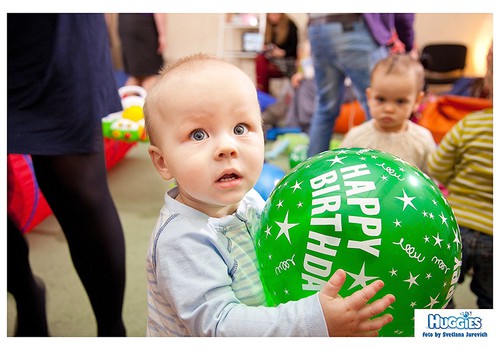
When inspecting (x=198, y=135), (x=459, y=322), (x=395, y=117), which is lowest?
(x=459, y=322)

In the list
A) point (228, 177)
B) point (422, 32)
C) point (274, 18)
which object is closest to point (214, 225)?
point (228, 177)

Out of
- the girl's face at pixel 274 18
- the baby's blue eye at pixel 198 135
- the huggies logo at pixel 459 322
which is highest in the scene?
the girl's face at pixel 274 18

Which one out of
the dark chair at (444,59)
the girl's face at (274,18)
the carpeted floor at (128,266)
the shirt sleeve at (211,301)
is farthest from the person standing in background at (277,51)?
the shirt sleeve at (211,301)

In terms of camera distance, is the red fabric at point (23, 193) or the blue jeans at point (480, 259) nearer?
the blue jeans at point (480, 259)

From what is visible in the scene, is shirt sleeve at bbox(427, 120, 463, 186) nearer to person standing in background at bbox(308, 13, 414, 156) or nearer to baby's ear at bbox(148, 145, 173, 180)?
person standing in background at bbox(308, 13, 414, 156)

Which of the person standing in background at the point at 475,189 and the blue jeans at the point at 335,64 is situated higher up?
the blue jeans at the point at 335,64

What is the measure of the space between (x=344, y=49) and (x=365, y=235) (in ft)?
4.54

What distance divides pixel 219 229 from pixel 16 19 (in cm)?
66

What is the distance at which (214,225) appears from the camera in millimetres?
771

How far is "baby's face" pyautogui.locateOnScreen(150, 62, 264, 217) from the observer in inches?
28.2

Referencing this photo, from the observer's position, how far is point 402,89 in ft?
5.67

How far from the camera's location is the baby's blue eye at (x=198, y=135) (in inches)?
28.6

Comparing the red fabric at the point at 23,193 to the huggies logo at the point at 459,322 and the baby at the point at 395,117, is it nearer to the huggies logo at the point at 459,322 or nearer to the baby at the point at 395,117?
the baby at the point at 395,117

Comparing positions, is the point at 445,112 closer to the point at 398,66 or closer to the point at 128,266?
the point at 398,66
